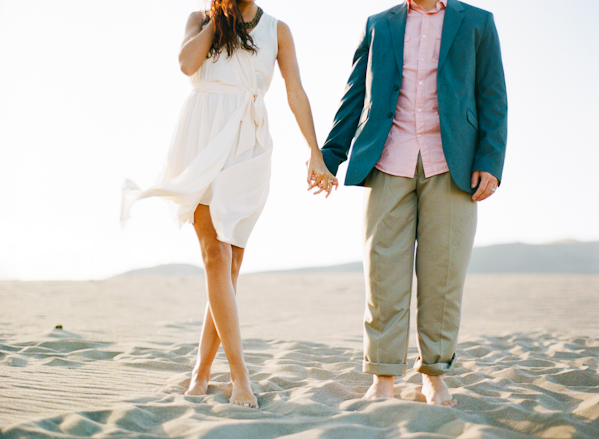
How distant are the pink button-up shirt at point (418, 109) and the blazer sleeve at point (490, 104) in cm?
20

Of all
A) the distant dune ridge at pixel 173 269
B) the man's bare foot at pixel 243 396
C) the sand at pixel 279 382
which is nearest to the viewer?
the sand at pixel 279 382

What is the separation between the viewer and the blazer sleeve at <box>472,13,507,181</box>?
2.46 metres

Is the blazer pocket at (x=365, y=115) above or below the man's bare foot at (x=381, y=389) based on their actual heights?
above

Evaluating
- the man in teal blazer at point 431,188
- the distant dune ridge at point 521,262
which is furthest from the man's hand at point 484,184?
the distant dune ridge at point 521,262

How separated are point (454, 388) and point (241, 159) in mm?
1584

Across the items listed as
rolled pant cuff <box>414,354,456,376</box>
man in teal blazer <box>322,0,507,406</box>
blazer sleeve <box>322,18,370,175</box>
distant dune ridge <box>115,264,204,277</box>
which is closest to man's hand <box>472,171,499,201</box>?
man in teal blazer <box>322,0,507,406</box>

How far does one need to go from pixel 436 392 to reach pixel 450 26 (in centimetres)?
171

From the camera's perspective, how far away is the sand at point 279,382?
1893 millimetres

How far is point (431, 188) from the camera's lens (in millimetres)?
2506

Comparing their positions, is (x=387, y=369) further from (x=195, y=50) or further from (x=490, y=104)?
(x=195, y=50)

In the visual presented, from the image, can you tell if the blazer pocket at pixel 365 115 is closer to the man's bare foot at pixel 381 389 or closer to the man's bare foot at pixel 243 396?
the man's bare foot at pixel 381 389

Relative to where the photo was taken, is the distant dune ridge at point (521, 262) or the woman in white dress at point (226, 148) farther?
the distant dune ridge at point (521, 262)

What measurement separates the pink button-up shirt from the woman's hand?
0.86 feet

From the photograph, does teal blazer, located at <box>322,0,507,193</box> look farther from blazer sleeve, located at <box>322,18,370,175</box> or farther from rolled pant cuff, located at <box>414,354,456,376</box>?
rolled pant cuff, located at <box>414,354,456,376</box>
